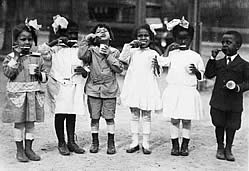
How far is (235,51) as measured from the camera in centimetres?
468

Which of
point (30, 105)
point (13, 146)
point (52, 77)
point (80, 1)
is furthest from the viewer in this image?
point (80, 1)

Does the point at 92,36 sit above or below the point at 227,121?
above

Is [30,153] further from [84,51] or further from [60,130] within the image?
[84,51]

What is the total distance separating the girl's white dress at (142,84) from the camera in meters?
4.88

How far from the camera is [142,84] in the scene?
16.0ft

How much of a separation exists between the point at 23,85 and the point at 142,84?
50.4 inches

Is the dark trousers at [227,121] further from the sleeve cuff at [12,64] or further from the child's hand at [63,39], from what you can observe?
the sleeve cuff at [12,64]

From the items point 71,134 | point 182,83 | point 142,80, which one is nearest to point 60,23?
point 142,80

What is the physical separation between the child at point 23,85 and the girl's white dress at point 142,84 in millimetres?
969

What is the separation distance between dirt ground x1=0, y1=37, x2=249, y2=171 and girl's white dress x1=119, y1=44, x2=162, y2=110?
1.85 feet

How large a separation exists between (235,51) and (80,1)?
7.48m

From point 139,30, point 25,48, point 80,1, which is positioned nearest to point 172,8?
point 80,1

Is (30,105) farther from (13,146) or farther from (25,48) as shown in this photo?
(13,146)

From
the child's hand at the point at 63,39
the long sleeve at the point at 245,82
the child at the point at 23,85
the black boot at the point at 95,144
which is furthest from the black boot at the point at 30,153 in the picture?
the long sleeve at the point at 245,82
